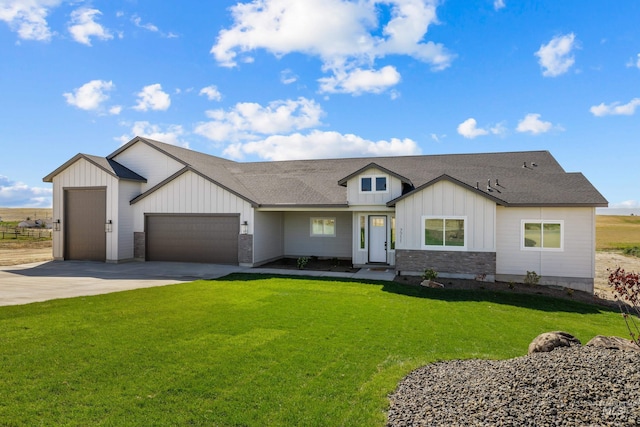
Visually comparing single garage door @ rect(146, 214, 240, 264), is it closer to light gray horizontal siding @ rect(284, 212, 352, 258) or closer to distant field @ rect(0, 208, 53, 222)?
light gray horizontal siding @ rect(284, 212, 352, 258)

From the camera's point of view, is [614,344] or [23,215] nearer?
[614,344]

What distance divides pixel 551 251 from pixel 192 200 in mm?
15604

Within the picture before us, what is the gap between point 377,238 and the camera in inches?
698

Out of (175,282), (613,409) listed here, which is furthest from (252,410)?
(175,282)

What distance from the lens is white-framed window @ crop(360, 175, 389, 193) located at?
666 inches

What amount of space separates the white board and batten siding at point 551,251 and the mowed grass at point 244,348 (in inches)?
111

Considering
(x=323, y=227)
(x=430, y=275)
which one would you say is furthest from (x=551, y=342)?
(x=323, y=227)

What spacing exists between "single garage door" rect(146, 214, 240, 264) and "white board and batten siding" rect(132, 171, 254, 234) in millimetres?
347

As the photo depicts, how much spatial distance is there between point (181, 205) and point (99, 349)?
42.2ft

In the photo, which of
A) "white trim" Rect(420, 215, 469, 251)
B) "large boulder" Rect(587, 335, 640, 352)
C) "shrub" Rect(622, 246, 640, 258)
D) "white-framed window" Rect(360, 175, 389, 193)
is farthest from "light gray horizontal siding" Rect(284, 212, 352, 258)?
"shrub" Rect(622, 246, 640, 258)

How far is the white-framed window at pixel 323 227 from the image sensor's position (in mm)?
20719

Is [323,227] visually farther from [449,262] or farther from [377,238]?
[449,262]

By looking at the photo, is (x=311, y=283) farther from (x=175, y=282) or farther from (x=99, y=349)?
(x=99, y=349)

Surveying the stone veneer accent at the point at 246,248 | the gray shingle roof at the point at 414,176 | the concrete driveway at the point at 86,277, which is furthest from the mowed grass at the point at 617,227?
the concrete driveway at the point at 86,277
